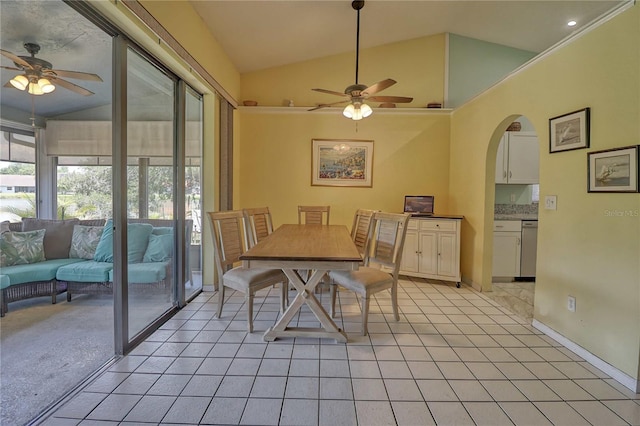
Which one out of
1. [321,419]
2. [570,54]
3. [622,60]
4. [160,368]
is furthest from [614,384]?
[160,368]

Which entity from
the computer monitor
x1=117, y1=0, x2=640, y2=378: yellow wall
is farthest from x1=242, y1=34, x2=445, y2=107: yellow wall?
the computer monitor

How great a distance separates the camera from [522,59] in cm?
458

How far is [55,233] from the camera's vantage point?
2.37 metres

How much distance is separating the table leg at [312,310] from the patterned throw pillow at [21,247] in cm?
178

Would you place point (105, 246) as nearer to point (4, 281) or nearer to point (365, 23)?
point (4, 281)

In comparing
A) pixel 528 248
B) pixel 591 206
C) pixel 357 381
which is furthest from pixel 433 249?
pixel 357 381

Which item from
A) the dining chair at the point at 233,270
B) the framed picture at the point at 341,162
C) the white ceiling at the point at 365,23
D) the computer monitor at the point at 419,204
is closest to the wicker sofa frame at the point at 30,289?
the dining chair at the point at 233,270

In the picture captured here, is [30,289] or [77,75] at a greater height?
[77,75]

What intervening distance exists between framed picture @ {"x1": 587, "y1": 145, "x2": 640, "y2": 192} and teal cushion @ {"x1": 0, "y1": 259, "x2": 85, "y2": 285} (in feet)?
13.7

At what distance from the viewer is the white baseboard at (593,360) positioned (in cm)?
188

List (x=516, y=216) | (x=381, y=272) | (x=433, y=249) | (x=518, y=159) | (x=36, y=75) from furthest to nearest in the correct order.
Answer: (x=516, y=216), (x=518, y=159), (x=433, y=249), (x=381, y=272), (x=36, y=75)

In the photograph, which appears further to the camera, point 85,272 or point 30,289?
point 85,272

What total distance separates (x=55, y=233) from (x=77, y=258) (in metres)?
0.54

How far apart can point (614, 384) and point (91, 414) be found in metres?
3.15
